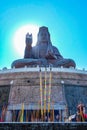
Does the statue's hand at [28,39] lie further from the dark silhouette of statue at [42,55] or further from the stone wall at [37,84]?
the stone wall at [37,84]

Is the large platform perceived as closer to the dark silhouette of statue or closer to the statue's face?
the dark silhouette of statue

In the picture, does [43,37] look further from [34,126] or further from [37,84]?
[34,126]

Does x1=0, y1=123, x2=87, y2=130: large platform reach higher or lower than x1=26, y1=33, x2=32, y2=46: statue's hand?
lower

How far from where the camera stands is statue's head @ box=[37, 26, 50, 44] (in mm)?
20300

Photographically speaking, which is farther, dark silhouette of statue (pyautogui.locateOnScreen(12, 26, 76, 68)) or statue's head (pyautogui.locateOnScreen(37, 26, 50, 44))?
statue's head (pyautogui.locateOnScreen(37, 26, 50, 44))

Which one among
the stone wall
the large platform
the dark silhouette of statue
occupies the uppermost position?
the dark silhouette of statue

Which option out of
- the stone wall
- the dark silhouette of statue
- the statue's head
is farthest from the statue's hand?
the stone wall

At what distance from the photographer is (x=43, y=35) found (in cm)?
2042

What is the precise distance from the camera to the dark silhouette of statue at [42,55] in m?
17.1

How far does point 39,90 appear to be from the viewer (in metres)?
13.2

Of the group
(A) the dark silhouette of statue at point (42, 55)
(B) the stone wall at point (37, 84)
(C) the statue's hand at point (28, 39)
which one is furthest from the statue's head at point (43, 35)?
(B) the stone wall at point (37, 84)

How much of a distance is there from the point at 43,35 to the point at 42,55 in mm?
2280

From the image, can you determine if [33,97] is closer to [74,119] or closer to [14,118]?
[14,118]

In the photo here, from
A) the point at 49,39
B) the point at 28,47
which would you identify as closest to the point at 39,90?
the point at 28,47
